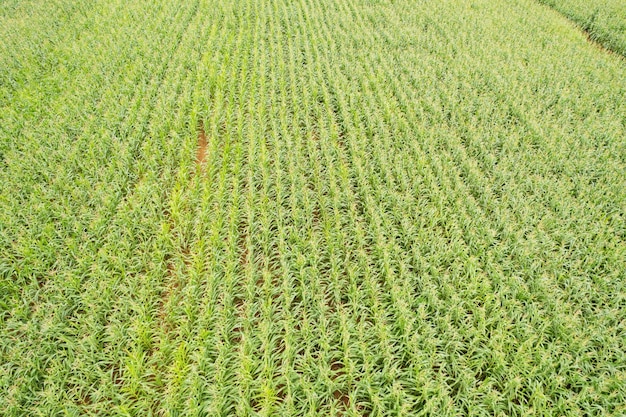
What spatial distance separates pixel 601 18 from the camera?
1336cm

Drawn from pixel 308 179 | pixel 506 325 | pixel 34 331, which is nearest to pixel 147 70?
pixel 308 179

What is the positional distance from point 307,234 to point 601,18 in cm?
1498

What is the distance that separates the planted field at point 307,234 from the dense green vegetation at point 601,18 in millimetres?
3136

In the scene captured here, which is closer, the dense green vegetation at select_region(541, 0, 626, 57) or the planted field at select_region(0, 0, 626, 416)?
the planted field at select_region(0, 0, 626, 416)

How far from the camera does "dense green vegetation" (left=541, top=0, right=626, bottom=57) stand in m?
12.4

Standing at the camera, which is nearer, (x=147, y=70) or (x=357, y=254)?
(x=357, y=254)

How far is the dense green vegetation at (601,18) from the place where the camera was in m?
12.4

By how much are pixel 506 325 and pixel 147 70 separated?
9385mm

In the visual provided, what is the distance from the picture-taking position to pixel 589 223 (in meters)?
5.73

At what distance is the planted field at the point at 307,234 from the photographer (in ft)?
12.5

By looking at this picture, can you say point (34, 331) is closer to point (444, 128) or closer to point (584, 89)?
point (444, 128)

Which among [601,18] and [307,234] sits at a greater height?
[601,18]

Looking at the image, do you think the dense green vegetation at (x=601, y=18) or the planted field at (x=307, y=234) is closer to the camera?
the planted field at (x=307, y=234)

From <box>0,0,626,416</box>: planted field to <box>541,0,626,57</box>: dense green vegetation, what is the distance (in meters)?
3.14
